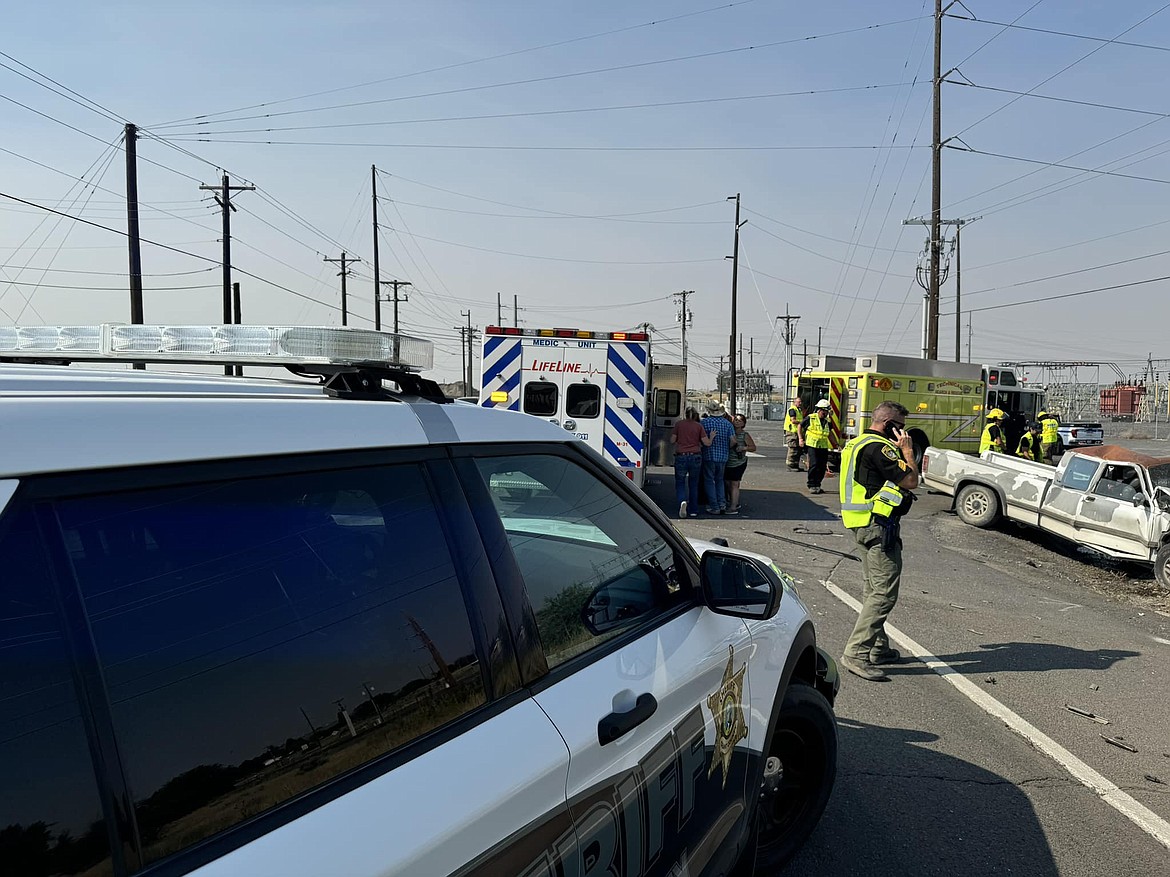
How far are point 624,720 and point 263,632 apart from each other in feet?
2.79

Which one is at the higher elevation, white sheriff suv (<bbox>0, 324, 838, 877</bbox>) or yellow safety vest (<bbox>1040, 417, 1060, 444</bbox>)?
white sheriff suv (<bbox>0, 324, 838, 877</bbox>)

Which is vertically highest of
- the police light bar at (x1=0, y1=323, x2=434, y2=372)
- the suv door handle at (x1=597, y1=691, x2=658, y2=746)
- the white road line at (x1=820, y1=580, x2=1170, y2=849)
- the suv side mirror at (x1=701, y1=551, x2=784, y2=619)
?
the police light bar at (x1=0, y1=323, x2=434, y2=372)

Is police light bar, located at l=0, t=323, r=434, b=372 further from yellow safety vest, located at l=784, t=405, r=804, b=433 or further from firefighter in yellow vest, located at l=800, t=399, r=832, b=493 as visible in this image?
yellow safety vest, located at l=784, t=405, r=804, b=433

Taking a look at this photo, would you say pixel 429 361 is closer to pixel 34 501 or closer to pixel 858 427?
pixel 34 501

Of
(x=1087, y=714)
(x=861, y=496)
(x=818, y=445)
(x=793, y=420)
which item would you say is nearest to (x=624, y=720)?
(x=861, y=496)

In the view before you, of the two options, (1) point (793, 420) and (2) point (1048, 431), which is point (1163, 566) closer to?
(1) point (793, 420)

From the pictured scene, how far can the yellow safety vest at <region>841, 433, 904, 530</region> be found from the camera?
5.57 m

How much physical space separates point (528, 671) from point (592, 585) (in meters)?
0.45

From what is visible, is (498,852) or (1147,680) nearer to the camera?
(498,852)

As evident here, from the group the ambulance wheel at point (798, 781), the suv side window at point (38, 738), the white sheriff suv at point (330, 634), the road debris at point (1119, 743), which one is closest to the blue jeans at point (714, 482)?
the road debris at point (1119, 743)

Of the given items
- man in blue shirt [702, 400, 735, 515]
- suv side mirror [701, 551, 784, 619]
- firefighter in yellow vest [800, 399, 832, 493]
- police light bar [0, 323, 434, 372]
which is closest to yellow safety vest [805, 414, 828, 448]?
firefighter in yellow vest [800, 399, 832, 493]

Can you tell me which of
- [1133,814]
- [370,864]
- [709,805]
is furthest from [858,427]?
[370,864]

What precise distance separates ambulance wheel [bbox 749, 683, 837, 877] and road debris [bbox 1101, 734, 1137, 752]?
7.76ft

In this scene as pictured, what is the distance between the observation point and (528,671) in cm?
173
